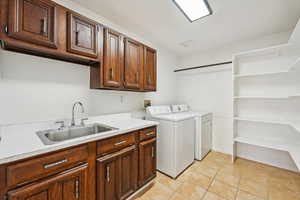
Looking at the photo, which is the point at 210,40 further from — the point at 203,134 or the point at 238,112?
the point at 203,134

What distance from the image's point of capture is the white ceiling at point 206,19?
63.1 inches

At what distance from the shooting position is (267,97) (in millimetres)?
2143

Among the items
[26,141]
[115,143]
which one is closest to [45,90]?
[26,141]

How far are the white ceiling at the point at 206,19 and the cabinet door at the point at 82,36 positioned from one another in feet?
1.44

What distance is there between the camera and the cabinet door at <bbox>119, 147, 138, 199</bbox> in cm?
138

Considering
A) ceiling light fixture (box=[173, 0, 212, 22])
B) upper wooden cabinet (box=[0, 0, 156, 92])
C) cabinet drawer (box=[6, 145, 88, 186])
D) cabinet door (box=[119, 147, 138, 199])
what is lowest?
cabinet door (box=[119, 147, 138, 199])

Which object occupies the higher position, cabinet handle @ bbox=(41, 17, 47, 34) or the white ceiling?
the white ceiling

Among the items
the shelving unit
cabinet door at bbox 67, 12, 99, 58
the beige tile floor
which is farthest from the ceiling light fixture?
the beige tile floor

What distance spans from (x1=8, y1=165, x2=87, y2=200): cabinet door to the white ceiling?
75.7 inches

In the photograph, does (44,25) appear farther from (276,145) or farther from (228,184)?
(276,145)

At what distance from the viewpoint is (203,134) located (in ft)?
8.31

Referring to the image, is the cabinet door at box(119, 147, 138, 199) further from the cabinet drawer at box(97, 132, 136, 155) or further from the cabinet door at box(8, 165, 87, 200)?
the cabinet door at box(8, 165, 87, 200)

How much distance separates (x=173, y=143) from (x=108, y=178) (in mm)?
1027

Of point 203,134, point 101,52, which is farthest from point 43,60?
point 203,134
